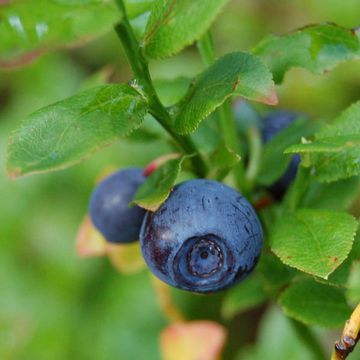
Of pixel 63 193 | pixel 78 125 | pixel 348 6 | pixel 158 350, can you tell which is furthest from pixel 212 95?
pixel 348 6

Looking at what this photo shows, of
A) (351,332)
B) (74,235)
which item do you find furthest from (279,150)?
(74,235)

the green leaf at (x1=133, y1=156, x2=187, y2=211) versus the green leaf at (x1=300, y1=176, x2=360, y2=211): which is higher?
the green leaf at (x1=133, y1=156, x2=187, y2=211)

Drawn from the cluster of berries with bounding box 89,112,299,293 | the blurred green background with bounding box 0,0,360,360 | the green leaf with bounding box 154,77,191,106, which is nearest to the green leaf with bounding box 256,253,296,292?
the cluster of berries with bounding box 89,112,299,293

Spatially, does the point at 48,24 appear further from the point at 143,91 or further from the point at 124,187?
the point at 124,187

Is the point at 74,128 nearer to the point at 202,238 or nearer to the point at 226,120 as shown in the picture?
the point at 202,238

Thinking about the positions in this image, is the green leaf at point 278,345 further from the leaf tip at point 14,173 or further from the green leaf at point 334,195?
the leaf tip at point 14,173

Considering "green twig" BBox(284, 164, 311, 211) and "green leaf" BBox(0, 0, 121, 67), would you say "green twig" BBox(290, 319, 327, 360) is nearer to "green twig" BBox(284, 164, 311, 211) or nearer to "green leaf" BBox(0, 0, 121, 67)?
"green twig" BBox(284, 164, 311, 211)

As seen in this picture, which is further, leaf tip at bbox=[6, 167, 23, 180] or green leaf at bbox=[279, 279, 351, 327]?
green leaf at bbox=[279, 279, 351, 327]
